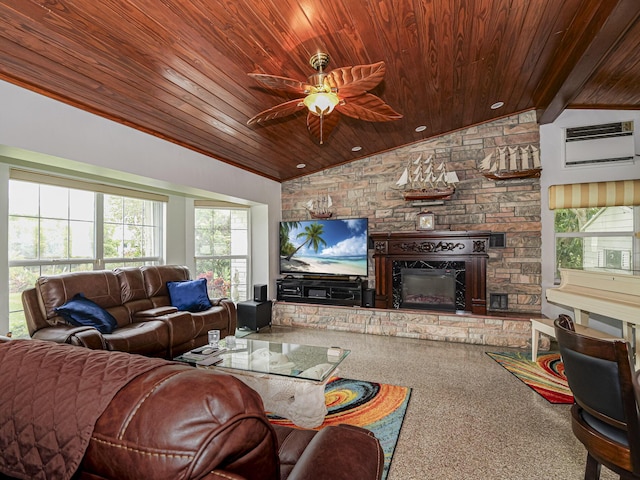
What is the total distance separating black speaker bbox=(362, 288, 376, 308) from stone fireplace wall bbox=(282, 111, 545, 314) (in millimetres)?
298

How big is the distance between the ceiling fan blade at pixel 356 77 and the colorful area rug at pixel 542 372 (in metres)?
2.86

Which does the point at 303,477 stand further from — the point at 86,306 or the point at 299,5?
the point at 86,306

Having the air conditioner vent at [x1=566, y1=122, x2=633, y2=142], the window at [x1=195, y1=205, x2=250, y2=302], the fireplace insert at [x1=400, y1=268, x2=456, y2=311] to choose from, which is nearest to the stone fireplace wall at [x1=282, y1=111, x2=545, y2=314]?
the air conditioner vent at [x1=566, y1=122, x2=633, y2=142]

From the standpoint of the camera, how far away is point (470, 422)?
2.43 m

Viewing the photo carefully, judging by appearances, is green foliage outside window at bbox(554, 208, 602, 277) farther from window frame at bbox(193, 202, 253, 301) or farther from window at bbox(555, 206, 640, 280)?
window frame at bbox(193, 202, 253, 301)

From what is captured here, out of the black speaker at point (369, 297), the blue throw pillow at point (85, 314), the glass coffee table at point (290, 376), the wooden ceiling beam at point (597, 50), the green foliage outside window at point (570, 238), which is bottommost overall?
the glass coffee table at point (290, 376)

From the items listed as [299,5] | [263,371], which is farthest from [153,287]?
[299,5]

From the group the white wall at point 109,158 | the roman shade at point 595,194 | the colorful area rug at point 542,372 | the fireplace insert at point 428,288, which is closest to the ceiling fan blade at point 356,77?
the white wall at point 109,158

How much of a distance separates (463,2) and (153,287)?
4.18 m

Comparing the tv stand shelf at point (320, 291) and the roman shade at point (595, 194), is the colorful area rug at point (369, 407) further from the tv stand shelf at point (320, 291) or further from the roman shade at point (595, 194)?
the roman shade at point (595, 194)

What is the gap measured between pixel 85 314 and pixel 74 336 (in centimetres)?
47

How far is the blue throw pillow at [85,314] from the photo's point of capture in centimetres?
301

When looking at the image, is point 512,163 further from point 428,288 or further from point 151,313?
point 151,313

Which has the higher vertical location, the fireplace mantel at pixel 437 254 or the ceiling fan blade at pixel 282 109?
the ceiling fan blade at pixel 282 109
